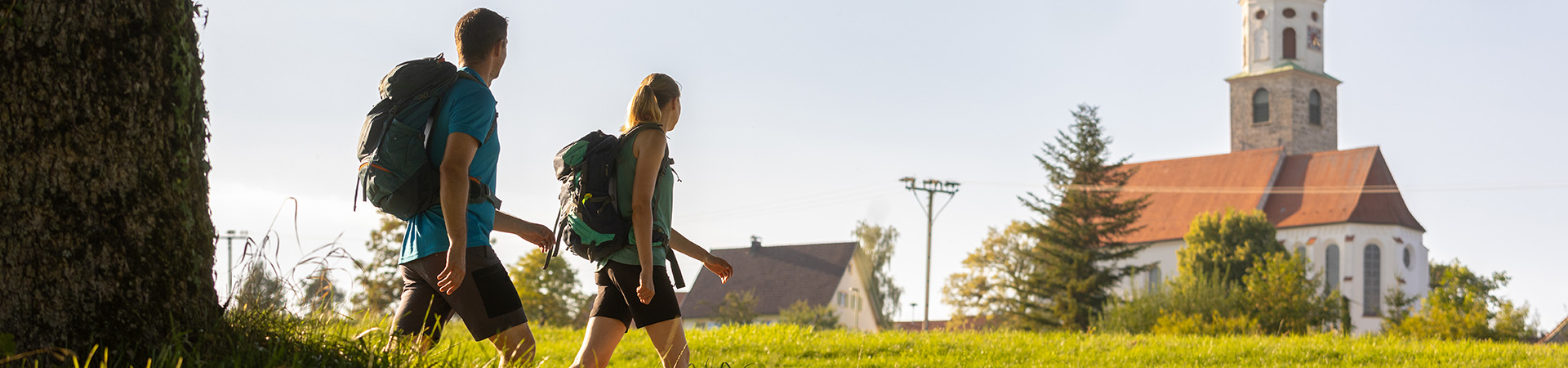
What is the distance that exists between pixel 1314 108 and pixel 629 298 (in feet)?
229

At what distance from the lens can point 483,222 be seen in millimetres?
4086

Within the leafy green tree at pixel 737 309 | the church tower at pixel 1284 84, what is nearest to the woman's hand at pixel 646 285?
the leafy green tree at pixel 737 309

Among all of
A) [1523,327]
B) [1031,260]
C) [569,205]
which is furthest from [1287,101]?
[569,205]

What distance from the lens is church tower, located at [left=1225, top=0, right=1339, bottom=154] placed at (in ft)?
224

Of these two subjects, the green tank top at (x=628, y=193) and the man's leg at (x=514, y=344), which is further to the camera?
the green tank top at (x=628, y=193)

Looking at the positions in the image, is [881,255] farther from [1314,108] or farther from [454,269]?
[454,269]

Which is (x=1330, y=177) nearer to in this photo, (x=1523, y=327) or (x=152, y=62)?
(x=1523, y=327)

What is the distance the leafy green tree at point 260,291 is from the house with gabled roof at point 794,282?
5251 centimetres

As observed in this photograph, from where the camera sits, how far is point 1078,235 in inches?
1725

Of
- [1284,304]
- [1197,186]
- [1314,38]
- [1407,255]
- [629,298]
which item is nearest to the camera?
[629,298]

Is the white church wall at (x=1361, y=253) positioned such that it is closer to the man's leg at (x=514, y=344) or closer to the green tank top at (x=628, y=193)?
the green tank top at (x=628, y=193)

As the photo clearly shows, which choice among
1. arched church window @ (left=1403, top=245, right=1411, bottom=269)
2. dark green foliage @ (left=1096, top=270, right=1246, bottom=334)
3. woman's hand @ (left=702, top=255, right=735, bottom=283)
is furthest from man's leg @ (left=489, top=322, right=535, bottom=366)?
arched church window @ (left=1403, top=245, right=1411, bottom=269)

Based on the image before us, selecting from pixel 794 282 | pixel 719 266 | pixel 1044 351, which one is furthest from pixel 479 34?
pixel 794 282

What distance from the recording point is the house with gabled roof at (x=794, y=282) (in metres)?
59.0
